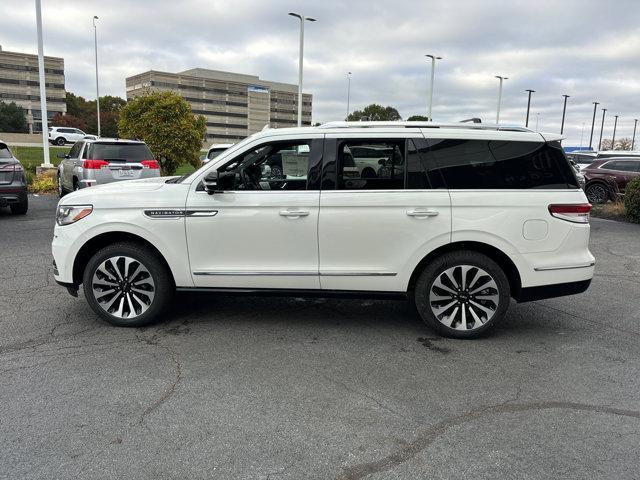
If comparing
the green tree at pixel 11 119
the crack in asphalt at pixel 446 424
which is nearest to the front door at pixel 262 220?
the crack in asphalt at pixel 446 424

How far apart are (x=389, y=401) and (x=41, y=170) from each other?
65.5 feet

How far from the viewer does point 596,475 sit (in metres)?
2.78

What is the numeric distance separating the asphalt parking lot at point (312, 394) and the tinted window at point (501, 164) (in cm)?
143

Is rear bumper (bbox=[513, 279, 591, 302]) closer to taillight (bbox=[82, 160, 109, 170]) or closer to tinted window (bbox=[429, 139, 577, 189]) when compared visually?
tinted window (bbox=[429, 139, 577, 189])

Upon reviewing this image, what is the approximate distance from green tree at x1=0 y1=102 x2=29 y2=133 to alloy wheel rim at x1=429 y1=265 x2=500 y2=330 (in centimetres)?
9074

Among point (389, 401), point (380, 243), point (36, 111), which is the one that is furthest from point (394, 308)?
point (36, 111)

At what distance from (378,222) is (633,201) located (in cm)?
1131

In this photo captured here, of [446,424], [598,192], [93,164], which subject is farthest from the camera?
[598,192]

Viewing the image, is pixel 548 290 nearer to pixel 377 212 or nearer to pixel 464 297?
pixel 464 297

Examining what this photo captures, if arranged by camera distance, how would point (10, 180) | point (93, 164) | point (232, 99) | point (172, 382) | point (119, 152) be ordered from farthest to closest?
1. point (232, 99)
2. point (119, 152)
3. point (93, 164)
4. point (10, 180)
5. point (172, 382)

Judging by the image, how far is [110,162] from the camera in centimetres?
1293

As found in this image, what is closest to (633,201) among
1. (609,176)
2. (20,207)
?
(609,176)

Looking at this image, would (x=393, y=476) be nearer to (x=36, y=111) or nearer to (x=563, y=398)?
(x=563, y=398)

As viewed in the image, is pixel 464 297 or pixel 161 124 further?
pixel 161 124
